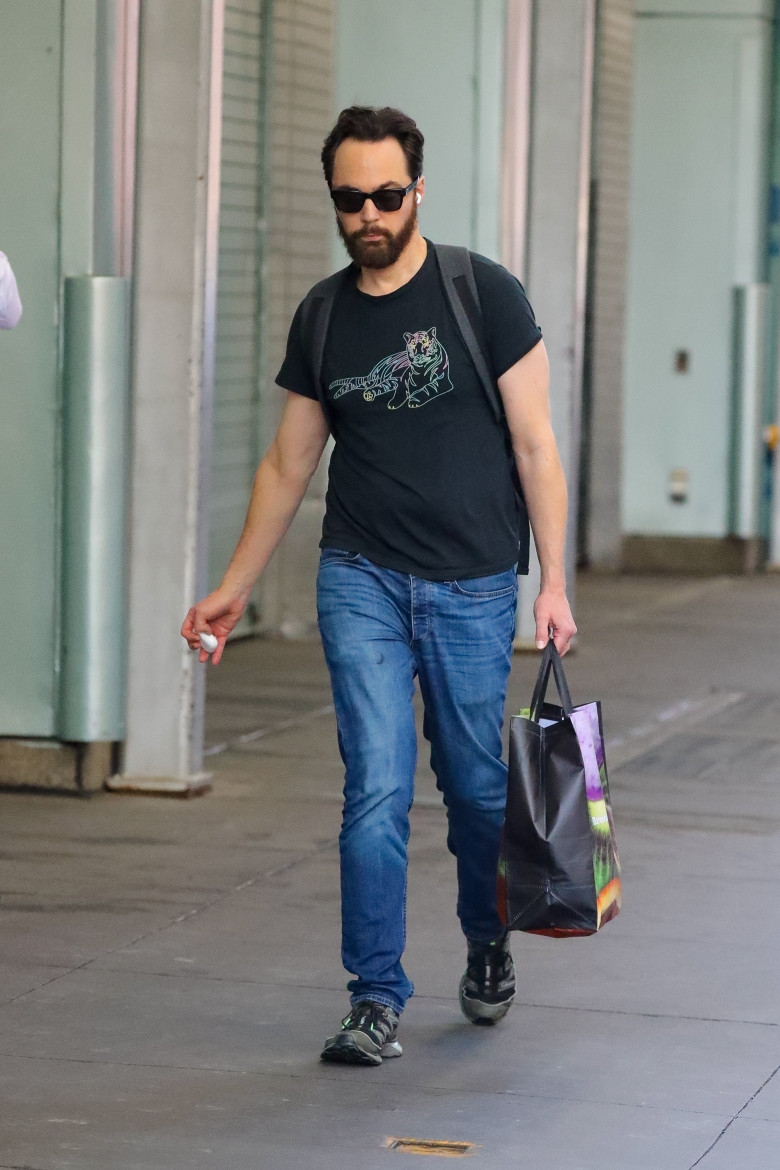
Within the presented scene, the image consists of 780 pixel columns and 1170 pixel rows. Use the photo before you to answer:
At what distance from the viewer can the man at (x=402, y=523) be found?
4574 mm

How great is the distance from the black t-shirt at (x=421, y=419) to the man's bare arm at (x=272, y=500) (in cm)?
16

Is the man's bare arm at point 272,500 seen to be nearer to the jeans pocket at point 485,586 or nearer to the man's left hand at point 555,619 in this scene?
the jeans pocket at point 485,586

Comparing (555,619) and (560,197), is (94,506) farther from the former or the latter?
(560,197)

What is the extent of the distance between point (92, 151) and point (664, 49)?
30.4ft

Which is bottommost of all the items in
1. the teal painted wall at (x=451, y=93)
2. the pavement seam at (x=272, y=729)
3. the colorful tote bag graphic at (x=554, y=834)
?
the pavement seam at (x=272, y=729)

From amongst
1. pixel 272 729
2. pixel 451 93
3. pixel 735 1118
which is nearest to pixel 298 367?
pixel 735 1118

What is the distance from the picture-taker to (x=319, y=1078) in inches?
176

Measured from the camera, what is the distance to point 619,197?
51.5 ft

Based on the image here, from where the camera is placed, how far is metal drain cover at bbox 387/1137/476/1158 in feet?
13.2

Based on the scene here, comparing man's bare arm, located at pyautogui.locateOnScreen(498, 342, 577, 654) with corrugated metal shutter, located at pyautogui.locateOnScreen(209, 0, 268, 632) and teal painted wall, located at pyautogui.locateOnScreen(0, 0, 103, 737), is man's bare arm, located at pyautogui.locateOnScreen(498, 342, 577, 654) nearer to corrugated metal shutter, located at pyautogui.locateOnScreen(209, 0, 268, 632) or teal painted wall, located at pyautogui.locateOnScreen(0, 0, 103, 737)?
teal painted wall, located at pyautogui.locateOnScreen(0, 0, 103, 737)

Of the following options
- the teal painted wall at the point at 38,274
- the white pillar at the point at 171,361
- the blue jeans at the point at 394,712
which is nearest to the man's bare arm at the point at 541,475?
the blue jeans at the point at 394,712

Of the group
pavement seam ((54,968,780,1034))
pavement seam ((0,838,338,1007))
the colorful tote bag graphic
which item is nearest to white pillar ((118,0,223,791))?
pavement seam ((0,838,338,1007))

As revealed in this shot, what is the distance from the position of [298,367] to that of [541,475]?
57cm

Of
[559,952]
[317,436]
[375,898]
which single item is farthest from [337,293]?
[559,952]
